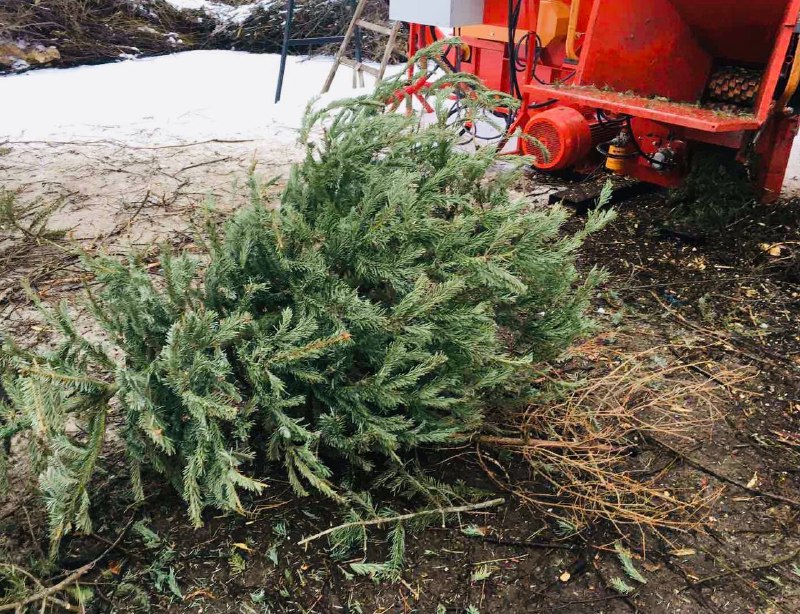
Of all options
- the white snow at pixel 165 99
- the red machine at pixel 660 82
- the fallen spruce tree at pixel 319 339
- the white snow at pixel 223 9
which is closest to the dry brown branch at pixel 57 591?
the fallen spruce tree at pixel 319 339

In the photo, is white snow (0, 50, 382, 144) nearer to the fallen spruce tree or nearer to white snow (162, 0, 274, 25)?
white snow (162, 0, 274, 25)

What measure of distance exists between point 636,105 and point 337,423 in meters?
2.80

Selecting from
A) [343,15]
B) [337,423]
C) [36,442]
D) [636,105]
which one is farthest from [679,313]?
[343,15]

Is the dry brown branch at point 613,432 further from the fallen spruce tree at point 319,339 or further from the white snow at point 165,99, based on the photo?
the white snow at point 165,99

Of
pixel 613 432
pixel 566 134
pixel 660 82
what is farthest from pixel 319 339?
pixel 660 82

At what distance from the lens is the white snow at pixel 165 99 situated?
6453 mm

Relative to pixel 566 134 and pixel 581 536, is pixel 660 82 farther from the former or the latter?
pixel 581 536

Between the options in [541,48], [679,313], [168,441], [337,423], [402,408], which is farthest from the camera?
[541,48]

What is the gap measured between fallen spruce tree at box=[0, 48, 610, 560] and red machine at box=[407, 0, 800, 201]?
1624 millimetres

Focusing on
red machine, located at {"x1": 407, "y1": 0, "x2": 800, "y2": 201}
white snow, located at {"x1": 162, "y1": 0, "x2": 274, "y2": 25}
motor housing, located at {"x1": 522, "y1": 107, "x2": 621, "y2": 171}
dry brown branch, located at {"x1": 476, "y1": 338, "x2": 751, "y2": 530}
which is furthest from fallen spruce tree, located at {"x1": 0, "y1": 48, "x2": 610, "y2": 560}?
white snow, located at {"x1": 162, "y1": 0, "x2": 274, "y2": 25}

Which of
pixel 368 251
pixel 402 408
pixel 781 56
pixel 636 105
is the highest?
pixel 781 56

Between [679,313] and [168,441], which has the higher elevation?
[168,441]

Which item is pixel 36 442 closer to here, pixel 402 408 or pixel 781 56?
pixel 402 408

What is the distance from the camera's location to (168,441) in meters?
1.63
